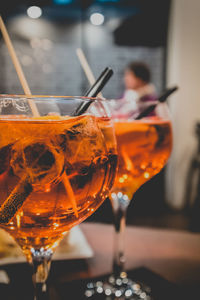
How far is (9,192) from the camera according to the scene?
1.13 ft

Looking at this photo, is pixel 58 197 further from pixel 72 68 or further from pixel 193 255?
pixel 72 68

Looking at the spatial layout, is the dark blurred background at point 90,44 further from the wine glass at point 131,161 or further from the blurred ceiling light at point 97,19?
the wine glass at point 131,161

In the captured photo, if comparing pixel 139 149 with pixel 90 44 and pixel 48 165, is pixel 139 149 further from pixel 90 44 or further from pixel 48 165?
pixel 90 44

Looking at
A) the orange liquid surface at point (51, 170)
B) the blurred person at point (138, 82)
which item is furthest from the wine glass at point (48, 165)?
the blurred person at point (138, 82)

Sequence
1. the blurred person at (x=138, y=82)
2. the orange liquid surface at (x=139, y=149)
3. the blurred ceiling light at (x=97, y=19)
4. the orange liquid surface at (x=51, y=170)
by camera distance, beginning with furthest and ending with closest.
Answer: the blurred ceiling light at (x=97, y=19), the blurred person at (x=138, y=82), the orange liquid surface at (x=139, y=149), the orange liquid surface at (x=51, y=170)

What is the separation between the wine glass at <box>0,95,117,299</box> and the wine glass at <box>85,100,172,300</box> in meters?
0.20

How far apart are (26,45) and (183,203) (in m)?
2.63

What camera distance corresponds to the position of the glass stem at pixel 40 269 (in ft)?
1.35

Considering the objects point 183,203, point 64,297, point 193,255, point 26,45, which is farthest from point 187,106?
point 64,297

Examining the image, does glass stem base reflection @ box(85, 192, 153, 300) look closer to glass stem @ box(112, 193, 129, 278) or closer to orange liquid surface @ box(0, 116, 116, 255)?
glass stem @ box(112, 193, 129, 278)

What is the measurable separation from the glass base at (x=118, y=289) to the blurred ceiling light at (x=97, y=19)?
361 cm

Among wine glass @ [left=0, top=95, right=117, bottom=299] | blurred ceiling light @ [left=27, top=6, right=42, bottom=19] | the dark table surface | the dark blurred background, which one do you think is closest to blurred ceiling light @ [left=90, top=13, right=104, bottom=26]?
the dark blurred background

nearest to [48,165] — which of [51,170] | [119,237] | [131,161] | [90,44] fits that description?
[51,170]

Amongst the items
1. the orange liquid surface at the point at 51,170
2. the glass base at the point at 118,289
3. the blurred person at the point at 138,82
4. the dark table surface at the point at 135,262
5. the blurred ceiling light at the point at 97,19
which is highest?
the blurred ceiling light at the point at 97,19
